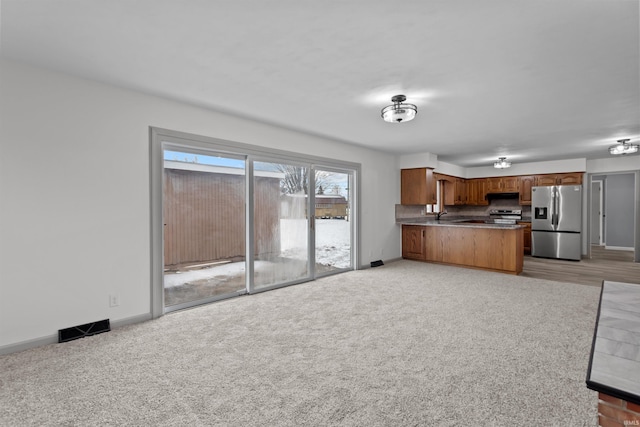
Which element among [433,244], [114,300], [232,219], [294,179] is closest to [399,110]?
[294,179]

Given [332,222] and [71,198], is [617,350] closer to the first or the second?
[71,198]

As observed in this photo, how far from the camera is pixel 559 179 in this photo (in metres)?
7.83

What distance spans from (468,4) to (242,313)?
3.51 meters

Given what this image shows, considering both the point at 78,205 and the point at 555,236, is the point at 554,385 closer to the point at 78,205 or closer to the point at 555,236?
the point at 78,205

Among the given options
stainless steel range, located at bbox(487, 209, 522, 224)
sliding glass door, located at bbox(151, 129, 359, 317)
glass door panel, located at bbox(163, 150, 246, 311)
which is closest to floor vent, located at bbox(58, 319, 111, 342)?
sliding glass door, located at bbox(151, 129, 359, 317)

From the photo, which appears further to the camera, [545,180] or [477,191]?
[477,191]

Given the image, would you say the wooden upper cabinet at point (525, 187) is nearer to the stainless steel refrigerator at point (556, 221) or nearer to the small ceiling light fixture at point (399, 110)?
the stainless steel refrigerator at point (556, 221)

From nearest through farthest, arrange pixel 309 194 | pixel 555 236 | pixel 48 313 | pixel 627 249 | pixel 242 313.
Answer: pixel 48 313
pixel 242 313
pixel 309 194
pixel 555 236
pixel 627 249

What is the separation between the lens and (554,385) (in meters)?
2.11

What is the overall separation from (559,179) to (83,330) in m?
9.88

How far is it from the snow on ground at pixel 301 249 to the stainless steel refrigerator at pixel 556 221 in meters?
5.19

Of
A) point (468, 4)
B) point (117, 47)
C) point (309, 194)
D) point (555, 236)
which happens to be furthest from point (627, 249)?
point (117, 47)

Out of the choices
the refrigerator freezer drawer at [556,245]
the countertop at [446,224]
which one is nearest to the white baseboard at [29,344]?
the countertop at [446,224]

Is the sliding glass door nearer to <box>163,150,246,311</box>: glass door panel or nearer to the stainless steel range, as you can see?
<box>163,150,246,311</box>: glass door panel
